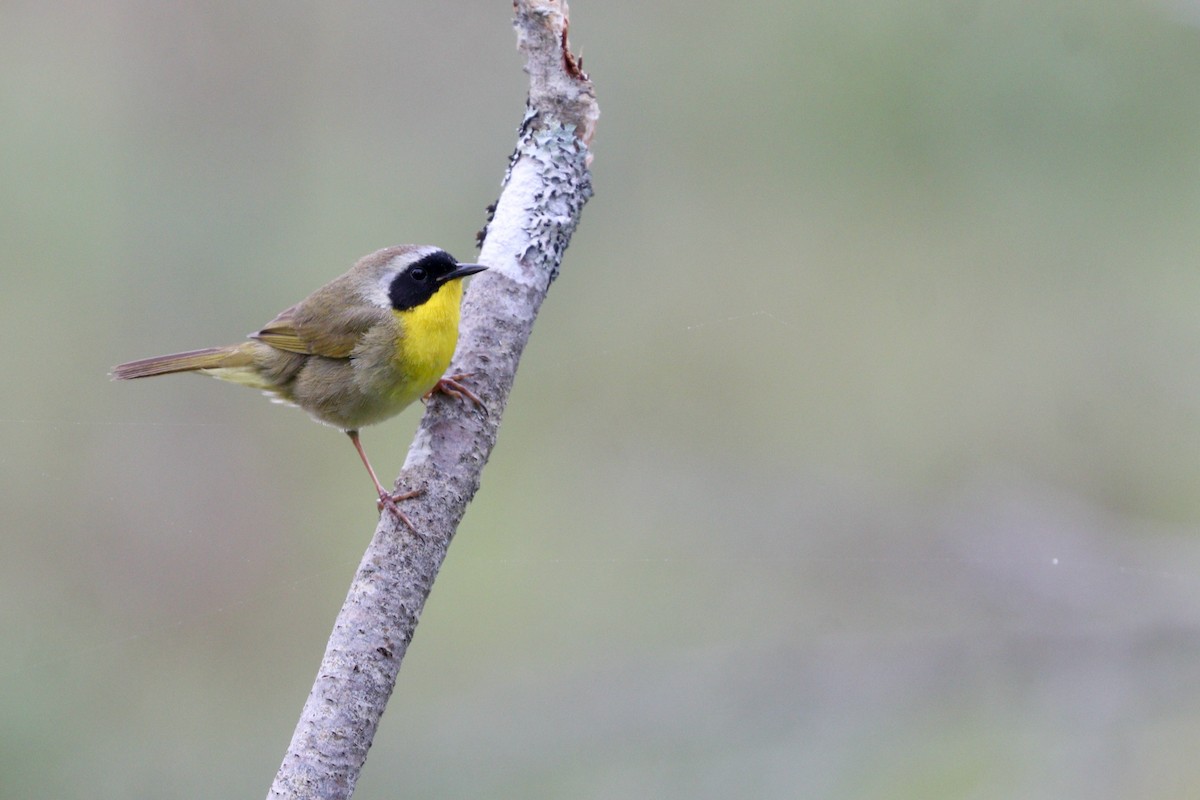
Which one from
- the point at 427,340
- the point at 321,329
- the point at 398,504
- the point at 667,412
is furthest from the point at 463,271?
the point at 667,412

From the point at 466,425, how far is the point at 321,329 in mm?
1203

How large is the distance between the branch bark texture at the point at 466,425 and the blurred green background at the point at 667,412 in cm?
240

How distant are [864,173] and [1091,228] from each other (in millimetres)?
1517

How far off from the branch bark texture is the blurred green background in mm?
2396

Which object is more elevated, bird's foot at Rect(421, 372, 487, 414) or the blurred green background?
the blurred green background

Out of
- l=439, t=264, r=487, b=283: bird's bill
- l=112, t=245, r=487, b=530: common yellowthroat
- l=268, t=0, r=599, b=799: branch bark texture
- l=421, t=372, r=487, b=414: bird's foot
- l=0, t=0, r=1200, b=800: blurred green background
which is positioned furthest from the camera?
l=0, t=0, r=1200, b=800: blurred green background

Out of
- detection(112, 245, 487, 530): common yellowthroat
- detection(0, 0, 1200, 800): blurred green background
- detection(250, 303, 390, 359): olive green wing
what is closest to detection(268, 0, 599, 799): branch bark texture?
detection(112, 245, 487, 530): common yellowthroat

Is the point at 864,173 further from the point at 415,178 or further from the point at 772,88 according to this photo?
the point at 415,178

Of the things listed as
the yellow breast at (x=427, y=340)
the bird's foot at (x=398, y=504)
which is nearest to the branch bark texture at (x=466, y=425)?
the bird's foot at (x=398, y=504)

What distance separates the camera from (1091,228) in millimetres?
6891

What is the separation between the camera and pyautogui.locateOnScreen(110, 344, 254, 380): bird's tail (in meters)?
3.92

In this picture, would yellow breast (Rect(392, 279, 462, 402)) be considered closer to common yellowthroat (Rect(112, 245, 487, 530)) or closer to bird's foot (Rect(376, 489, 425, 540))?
common yellowthroat (Rect(112, 245, 487, 530))

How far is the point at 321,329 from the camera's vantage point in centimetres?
391

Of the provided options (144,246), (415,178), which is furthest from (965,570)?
(144,246)
